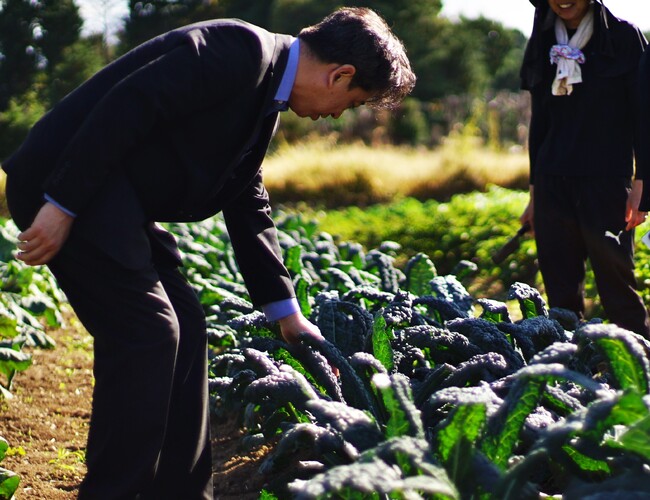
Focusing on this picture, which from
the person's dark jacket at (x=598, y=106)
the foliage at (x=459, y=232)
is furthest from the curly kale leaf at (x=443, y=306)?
the foliage at (x=459, y=232)

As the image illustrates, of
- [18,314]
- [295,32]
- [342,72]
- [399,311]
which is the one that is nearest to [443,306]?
[399,311]

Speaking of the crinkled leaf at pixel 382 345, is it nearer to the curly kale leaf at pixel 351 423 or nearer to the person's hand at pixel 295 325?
the person's hand at pixel 295 325

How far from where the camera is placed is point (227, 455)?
12.0 ft

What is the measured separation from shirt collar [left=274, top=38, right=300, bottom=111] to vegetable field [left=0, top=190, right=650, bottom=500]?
0.73m

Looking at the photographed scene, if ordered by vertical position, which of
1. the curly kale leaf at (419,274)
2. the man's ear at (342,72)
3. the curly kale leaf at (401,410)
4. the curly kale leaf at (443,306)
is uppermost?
the man's ear at (342,72)

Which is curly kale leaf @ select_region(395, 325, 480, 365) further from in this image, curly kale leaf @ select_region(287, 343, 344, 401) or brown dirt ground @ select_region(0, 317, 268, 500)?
brown dirt ground @ select_region(0, 317, 268, 500)

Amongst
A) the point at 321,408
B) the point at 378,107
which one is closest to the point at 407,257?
the point at 378,107

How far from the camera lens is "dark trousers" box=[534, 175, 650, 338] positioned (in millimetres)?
3902

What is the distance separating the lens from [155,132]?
2.37 m

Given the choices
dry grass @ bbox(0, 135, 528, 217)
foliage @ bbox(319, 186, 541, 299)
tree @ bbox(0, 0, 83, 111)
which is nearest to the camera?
foliage @ bbox(319, 186, 541, 299)

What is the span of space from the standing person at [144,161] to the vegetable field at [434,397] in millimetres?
423

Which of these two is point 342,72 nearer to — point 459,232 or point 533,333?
point 533,333

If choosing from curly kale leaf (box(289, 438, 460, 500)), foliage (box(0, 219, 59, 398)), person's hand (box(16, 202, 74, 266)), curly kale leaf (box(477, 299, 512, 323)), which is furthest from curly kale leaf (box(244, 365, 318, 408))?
foliage (box(0, 219, 59, 398))

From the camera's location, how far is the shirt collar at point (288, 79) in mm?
2451
